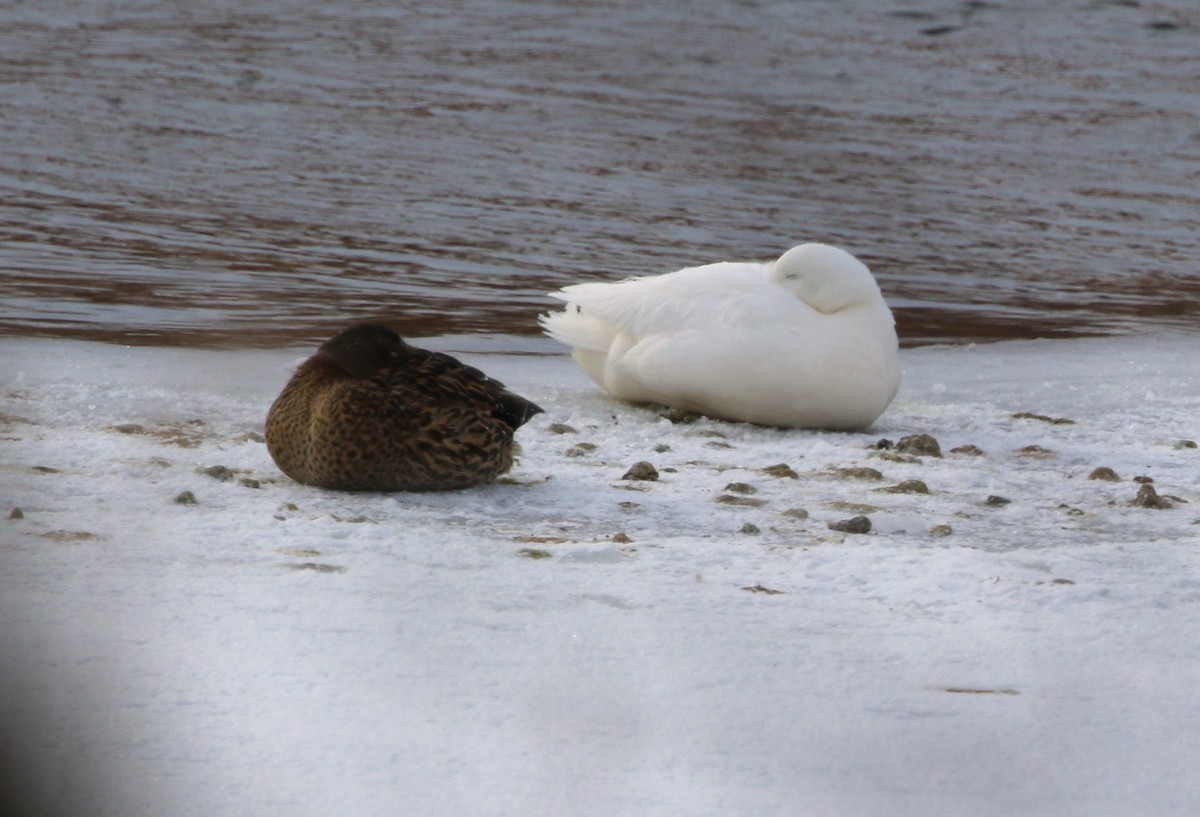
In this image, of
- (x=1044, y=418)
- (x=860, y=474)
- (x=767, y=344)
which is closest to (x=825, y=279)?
(x=767, y=344)

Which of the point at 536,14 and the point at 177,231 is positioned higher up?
the point at 536,14

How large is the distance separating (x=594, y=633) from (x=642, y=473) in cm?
156

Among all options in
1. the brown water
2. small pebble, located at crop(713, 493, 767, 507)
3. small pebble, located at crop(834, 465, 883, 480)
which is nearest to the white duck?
the brown water

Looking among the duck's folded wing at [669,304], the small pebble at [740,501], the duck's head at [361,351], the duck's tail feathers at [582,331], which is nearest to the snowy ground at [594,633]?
the small pebble at [740,501]

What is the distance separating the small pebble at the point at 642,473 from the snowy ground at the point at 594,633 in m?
0.05

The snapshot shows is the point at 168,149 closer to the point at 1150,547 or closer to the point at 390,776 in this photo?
the point at 1150,547

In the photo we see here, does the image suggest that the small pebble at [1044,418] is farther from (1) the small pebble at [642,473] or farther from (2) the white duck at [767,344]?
(1) the small pebble at [642,473]

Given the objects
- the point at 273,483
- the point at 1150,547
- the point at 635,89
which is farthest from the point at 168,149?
the point at 1150,547

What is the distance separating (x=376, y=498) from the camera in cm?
398

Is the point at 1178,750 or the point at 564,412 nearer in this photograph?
the point at 1178,750

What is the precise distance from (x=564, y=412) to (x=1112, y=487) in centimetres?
187

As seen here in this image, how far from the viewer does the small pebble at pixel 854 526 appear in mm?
3787

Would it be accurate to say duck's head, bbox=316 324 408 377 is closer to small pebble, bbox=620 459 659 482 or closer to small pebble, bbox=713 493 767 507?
small pebble, bbox=620 459 659 482

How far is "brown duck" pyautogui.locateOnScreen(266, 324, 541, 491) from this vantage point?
13.0 ft
